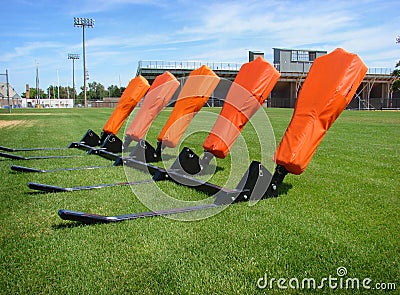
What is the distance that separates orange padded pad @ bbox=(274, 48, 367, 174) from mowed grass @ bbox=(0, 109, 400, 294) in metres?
0.60

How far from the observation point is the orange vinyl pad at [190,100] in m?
6.54

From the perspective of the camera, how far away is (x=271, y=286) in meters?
2.69

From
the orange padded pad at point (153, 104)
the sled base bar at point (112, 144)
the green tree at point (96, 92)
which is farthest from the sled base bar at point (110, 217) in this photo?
the green tree at point (96, 92)

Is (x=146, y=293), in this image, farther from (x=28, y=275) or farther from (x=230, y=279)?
(x=28, y=275)

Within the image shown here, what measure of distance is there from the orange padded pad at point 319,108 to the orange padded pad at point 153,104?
3536 millimetres

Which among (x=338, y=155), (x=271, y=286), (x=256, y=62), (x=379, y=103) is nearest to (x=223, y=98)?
(x=256, y=62)

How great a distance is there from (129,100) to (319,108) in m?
5.21

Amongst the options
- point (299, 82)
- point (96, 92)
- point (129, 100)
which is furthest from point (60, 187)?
point (96, 92)

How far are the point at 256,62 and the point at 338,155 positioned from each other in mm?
3419

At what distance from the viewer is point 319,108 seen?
178 inches

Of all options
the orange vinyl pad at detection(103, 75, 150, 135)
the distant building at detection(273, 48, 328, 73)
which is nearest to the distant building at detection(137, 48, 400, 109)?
the distant building at detection(273, 48, 328, 73)

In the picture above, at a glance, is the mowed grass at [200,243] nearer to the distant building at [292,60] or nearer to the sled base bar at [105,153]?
the sled base bar at [105,153]

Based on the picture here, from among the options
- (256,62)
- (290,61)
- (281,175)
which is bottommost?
(281,175)

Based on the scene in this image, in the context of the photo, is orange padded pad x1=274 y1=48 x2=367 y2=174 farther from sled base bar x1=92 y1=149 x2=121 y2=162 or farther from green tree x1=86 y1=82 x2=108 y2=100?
green tree x1=86 y1=82 x2=108 y2=100
